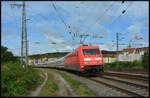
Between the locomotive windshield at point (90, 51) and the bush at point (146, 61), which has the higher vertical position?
the locomotive windshield at point (90, 51)

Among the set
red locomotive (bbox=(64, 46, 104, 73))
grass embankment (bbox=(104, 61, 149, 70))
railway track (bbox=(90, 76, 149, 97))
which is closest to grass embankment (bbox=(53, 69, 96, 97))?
railway track (bbox=(90, 76, 149, 97))

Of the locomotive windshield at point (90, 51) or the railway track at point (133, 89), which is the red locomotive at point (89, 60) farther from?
the railway track at point (133, 89)

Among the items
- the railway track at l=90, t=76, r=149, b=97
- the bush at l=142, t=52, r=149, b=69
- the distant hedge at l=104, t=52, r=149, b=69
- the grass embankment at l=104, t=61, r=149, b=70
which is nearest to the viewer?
the railway track at l=90, t=76, r=149, b=97

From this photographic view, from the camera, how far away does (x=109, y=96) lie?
8.23 m

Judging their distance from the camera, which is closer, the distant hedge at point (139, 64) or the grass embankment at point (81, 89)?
Answer: the grass embankment at point (81, 89)

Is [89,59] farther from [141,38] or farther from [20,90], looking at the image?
[141,38]

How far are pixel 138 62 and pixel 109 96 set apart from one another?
26.0m

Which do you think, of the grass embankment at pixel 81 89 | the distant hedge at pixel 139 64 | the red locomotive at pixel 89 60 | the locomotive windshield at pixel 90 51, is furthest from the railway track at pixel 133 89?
the distant hedge at pixel 139 64

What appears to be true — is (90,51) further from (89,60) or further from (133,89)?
(133,89)

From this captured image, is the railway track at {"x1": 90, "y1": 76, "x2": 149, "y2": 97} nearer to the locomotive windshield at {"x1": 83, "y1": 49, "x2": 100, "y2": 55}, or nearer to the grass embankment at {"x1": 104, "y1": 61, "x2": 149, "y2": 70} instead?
the locomotive windshield at {"x1": 83, "y1": 49, "x2": 100, "y2": 55}

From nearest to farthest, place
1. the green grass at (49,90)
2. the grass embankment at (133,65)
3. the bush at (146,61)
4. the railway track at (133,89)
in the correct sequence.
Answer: the green grass at (49,90), the railway track at (133,89), the bush at (146,61), the grass embankment at (133,65)

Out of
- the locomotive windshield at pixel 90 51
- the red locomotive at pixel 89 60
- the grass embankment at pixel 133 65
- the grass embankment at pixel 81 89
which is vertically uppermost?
the locomotive windshield at pixel 90 51

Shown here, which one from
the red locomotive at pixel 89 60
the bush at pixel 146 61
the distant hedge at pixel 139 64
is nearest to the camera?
the red locomotive at pixel 89 60

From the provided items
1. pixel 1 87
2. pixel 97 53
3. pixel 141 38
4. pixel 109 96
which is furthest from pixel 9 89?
pixel 141 38
